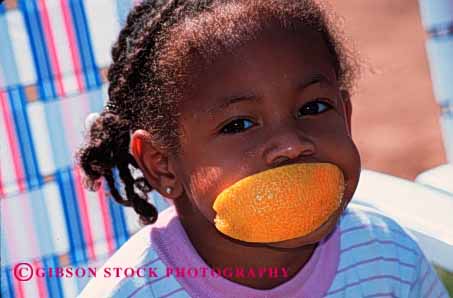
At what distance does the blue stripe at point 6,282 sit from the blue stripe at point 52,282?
5cm

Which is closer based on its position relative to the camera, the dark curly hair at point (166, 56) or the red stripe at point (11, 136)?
the dark curly hair at point (166, 56)

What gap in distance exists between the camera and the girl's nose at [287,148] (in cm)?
95

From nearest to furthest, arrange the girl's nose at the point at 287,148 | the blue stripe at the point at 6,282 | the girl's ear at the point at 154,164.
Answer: the girl's nose at the point at 287,148, the girl's ear at the point at 154,164, the blue stripe at the point at 6,282

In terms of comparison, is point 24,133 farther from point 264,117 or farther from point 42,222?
point 264,117

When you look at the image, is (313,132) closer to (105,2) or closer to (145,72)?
(145,72)

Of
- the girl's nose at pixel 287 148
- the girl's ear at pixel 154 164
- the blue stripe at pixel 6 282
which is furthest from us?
the blue stripe at pixel 6 282

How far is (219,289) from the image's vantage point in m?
1.10

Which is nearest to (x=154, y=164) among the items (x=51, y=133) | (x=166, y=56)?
(x=166, y=56)

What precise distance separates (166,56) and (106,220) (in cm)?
39

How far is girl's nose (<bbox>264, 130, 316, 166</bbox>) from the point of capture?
3.13 ft

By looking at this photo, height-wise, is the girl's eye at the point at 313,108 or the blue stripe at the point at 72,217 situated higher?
the girl's eye at the point at 313,108

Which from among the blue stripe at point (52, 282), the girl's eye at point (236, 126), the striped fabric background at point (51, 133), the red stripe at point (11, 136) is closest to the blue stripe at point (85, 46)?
the striped fabric background at point (51, 133)

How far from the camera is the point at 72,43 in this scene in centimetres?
134

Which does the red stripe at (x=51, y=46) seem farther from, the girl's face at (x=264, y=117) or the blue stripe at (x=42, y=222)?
the girl's face at (x=264, y=117)
